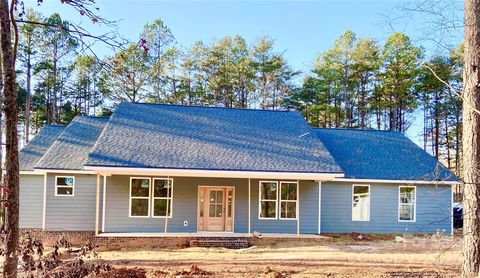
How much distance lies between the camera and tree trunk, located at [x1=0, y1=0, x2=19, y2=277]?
13.2 feet

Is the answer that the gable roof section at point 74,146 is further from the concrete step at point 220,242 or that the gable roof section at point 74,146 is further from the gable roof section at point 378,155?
the gable roof section at point 378,155

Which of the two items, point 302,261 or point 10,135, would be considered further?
point 302,261

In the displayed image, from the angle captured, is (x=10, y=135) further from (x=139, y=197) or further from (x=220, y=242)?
(x=139, y=197)

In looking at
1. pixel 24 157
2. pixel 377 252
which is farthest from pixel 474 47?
pixel 24 157

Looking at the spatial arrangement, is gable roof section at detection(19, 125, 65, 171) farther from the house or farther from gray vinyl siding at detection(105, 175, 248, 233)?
gray vinyl siding at detection(105, 175, 248, 233)

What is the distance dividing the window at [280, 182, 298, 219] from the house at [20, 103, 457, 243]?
4 centimetres

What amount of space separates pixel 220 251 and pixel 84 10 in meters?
10.2

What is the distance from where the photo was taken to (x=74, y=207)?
15172 millimetres

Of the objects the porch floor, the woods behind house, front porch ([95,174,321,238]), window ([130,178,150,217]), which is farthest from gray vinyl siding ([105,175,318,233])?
the woods behind house

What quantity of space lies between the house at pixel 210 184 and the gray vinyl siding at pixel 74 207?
34 mm

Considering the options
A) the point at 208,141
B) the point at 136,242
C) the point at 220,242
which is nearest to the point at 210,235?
the point at 220,242

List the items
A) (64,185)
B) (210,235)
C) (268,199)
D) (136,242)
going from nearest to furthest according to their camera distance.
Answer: (136,242)
(210,235)
(64,185)
(268,199)

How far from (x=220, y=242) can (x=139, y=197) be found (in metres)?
3.50

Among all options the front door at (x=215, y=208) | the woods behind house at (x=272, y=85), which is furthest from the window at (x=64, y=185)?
the woods behind house at (x=272, y=85)
